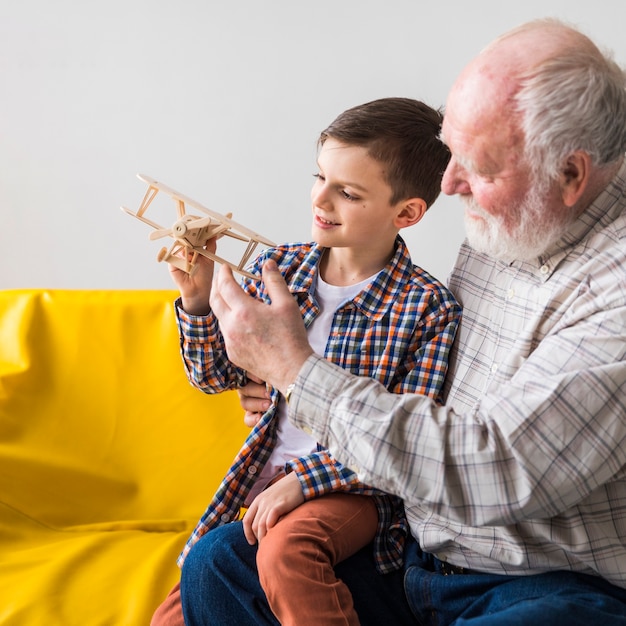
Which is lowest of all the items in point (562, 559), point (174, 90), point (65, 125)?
point (562, 559)

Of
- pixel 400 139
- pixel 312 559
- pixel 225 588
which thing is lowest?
pixel 225 588

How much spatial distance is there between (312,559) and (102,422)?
3.03 feet

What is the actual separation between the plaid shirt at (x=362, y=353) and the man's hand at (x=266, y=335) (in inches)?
9.3

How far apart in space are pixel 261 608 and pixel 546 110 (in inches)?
37.7

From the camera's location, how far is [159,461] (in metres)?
2.16

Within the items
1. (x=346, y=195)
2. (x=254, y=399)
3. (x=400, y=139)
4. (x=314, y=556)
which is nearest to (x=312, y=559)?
(x=314, y=556)

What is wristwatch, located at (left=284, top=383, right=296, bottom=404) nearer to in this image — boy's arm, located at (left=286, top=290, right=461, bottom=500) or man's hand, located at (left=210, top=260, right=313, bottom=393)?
man's hand, located at (left=210, top=260, right=313, bottom=393)

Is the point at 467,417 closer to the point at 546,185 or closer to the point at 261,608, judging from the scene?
the point at 546,185

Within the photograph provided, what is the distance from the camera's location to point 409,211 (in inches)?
67.3

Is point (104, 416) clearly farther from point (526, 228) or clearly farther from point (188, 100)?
point (526, 228)

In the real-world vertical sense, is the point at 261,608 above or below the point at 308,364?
below

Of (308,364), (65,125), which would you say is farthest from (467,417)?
(65,125)

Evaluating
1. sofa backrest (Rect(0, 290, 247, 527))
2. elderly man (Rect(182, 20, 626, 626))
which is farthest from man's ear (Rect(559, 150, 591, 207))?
sofa backrest (Rect(0, 290, 247, 527))

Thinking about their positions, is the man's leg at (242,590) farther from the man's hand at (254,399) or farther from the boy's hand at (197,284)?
the boy's hand at (197,284)
